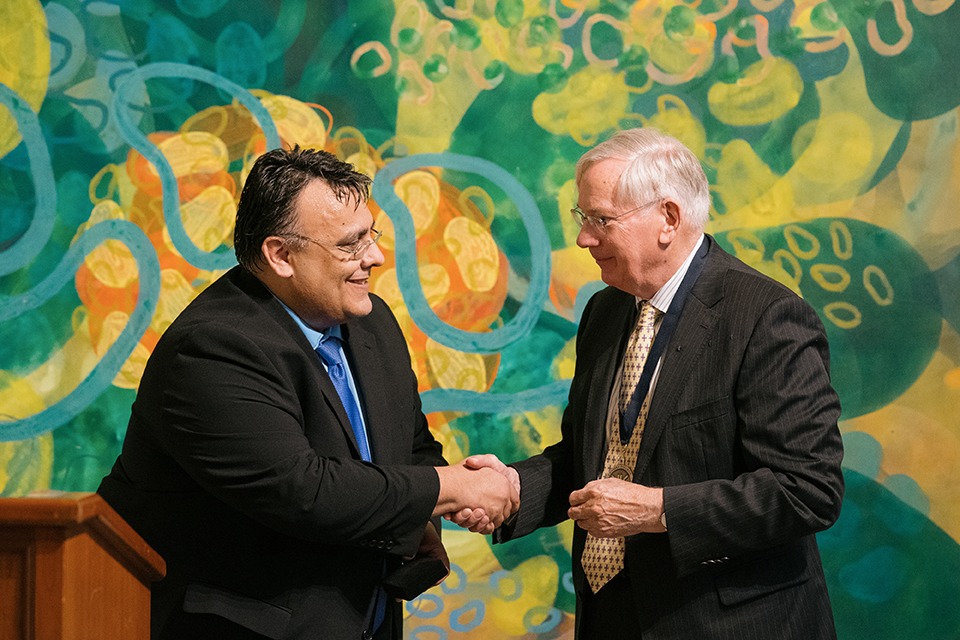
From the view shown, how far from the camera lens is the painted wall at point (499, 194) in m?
3.10

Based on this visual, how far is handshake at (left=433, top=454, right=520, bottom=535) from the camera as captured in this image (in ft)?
6.77

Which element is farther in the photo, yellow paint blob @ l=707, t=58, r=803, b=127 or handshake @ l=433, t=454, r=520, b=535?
yellow paint blob @ l=707, t=58, r=803, b=127

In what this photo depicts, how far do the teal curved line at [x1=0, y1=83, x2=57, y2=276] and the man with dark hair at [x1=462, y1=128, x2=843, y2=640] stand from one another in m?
2.27

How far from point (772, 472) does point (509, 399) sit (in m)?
1.64

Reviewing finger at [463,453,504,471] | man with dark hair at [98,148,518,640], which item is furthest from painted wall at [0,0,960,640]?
man with dark hair at [98,148,518,640]

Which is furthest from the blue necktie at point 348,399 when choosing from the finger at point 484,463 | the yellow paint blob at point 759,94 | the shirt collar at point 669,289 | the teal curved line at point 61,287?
the yellow paint blob at point 759,94

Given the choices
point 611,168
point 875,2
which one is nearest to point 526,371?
point 611,168

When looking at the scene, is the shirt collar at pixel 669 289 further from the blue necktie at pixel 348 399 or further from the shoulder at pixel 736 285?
the blue necktie at pixel 348 399

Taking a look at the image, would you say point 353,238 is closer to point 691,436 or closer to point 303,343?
point 303,343

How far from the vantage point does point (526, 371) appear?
333 centimetres

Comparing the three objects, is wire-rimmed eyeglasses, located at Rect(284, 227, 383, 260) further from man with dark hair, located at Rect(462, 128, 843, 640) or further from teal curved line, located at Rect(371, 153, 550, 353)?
teal curved line, located at Rect(371, 153, 550, 353)

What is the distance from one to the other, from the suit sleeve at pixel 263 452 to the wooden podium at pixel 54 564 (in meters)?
0.48

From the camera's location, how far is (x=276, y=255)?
2008mm

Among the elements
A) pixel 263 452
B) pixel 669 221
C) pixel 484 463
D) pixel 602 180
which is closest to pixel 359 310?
pixel 263 452
